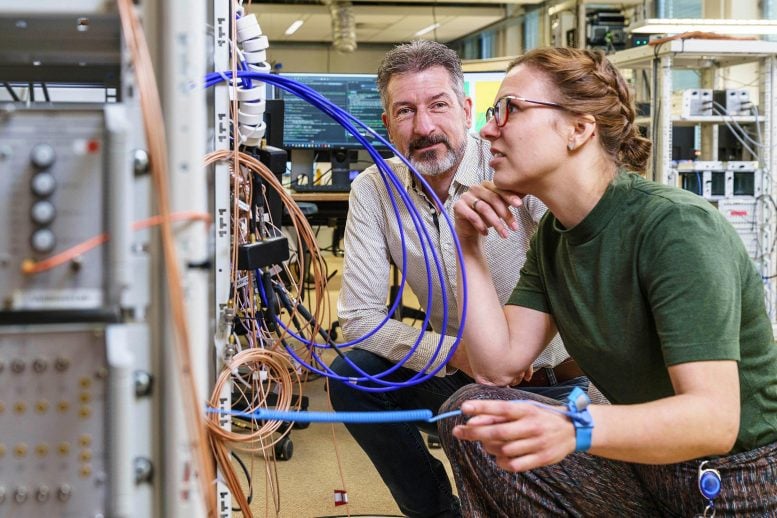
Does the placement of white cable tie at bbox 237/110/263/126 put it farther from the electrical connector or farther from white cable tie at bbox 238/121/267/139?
the electrical connector

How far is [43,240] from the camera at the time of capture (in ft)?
2.55

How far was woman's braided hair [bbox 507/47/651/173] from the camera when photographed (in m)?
1.44

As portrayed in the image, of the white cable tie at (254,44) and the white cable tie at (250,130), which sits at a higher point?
the white cable tie at (254,44)

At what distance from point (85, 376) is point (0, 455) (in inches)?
4.2

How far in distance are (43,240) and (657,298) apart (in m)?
0.84

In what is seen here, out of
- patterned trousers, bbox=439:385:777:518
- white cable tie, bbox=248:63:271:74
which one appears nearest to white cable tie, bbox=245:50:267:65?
white cable tie, bbox=248:63:271:74

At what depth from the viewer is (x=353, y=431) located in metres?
1.95

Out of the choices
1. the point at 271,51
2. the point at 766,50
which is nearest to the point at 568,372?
the point at 766,50

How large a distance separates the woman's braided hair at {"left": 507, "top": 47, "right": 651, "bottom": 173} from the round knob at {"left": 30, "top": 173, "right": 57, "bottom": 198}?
0.90 metres

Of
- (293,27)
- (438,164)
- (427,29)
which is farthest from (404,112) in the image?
(293,27)

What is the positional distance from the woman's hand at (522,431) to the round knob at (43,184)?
0.53 metres

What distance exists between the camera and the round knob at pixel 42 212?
30.5 inches

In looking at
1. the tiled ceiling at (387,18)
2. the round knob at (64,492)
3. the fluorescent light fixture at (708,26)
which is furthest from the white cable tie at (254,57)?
the tiled ceiling at (387,18)

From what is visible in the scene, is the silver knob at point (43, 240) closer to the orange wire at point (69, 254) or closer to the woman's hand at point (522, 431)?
the orange wire at point (69, 254)
